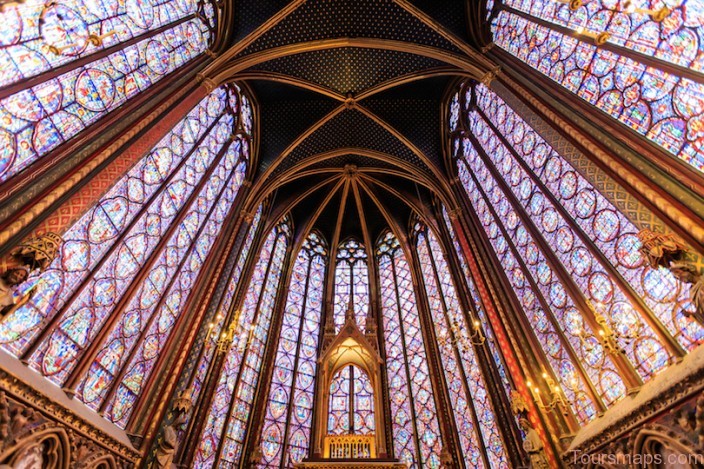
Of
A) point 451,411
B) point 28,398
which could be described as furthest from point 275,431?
point 28,398

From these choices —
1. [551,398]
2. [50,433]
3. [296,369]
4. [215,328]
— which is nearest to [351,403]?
[296,369]

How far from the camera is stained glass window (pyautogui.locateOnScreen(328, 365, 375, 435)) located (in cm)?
1209

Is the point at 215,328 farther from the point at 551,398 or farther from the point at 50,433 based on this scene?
the point at 551,398

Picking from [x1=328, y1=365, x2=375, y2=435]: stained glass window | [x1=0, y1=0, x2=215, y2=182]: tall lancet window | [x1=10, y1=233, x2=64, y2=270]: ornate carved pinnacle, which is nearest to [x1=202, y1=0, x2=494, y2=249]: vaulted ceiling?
[x1=0, y1=0, x2=215, y2=182]: tall lancet window

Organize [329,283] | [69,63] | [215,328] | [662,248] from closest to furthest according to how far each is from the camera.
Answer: [662,248]
[69,63]
[215,328]
[329,283]

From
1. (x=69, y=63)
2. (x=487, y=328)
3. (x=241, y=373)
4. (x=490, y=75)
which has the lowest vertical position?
(x=241, y=373)

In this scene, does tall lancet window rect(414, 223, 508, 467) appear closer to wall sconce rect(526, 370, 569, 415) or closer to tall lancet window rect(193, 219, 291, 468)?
wall sconce rect(526, 370, 569, 415)

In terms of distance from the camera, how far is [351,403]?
41.1ft

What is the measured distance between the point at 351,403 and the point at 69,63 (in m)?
11.2

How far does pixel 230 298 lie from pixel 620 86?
1090 cm

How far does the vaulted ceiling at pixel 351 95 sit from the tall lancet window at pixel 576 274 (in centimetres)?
296

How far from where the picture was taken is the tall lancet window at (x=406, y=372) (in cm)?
1171

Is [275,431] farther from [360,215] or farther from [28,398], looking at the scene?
[360,215]

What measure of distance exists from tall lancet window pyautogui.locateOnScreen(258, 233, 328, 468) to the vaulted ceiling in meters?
2.02
